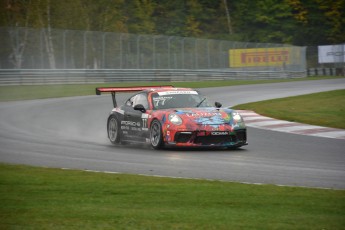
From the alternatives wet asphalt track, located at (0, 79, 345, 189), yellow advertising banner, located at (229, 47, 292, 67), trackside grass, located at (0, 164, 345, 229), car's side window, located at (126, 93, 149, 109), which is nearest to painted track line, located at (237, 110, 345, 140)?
wet asphalt track, located at (0, 79, 345, 189)

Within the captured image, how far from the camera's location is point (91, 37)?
129ft

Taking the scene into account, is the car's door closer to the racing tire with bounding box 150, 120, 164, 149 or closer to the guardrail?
the racing tire with bounding box 150, 120, 164, 149

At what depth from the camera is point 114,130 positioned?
51.8ft

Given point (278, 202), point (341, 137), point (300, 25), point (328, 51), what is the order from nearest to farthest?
point (278, 202)
point (341, 137)
point (328, 51)
point (300, 25)

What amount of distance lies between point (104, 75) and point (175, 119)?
2589 cm

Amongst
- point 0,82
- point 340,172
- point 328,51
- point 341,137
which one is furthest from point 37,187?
point 328,51

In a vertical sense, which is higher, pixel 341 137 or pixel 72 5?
pixel 72 5

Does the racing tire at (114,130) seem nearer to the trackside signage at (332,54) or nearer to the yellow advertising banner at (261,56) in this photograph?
the yellow advertising banner at (261,56)

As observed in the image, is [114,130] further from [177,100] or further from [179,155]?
[179,155]

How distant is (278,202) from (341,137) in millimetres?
8306

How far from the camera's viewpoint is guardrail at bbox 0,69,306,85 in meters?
36.2

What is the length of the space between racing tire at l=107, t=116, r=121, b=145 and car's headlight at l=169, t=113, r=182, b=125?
1949mm

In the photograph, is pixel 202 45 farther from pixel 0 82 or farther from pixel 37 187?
pixel 37 187

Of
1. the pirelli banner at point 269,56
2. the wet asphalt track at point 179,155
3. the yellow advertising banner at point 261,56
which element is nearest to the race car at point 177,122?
the wet asphalt track at point 179,155
